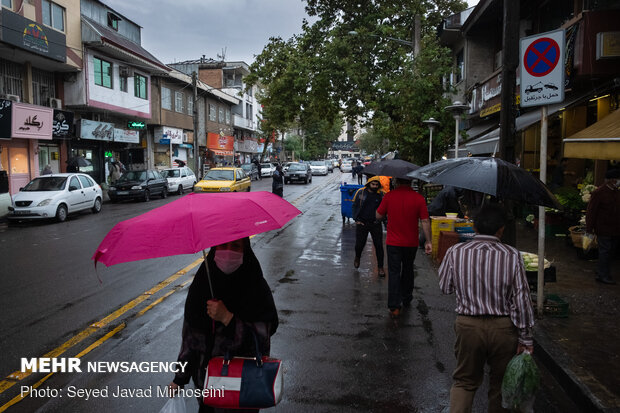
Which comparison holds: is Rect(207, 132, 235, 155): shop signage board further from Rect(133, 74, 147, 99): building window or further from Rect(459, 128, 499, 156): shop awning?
Rect(459, 128, 499, 156): shop awning

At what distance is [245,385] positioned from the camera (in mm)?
2436

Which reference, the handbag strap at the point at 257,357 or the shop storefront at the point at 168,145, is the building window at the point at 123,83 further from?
the handbag strap at the point at 257,357

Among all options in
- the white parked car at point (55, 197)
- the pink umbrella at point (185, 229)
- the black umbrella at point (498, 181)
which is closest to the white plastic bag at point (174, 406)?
the pink umbrella at point (185, 229)

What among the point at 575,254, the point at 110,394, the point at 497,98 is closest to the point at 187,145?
the point at 497,98

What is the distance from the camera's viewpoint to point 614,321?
218 inches

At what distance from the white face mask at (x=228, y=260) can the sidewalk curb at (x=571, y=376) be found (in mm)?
3031

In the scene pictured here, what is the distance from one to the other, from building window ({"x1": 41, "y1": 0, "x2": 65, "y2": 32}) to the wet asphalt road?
50.2 ft

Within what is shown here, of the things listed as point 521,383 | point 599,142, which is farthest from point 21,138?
point 521,383

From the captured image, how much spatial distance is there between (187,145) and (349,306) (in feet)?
111

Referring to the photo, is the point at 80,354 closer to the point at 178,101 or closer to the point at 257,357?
the point at 257,357

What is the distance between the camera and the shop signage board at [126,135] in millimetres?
26719

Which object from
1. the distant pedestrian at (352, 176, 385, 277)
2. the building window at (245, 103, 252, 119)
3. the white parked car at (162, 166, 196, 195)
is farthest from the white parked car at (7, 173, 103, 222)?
the building window at (245, 103, 252, 119)

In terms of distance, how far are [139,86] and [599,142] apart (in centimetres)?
2714

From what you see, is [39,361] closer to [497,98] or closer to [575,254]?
[575,254]
